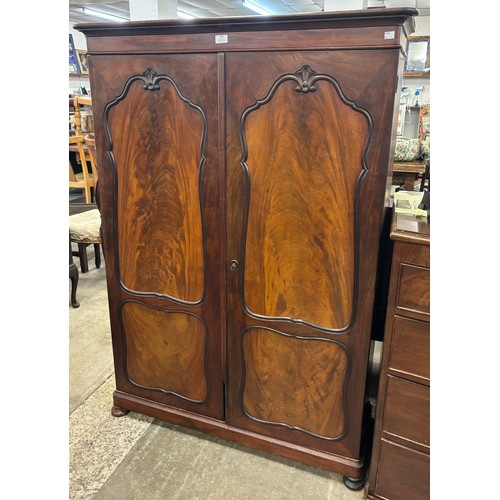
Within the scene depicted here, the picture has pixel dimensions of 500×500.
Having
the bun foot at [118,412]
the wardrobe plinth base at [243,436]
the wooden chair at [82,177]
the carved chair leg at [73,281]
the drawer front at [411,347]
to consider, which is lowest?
the bun foot at [118,412]

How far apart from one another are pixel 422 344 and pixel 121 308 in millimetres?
1169

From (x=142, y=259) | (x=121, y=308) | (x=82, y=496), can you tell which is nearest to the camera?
(x=82, y=496)

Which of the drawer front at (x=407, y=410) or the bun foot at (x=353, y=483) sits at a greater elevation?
the drawer front at (x=407, y=410)

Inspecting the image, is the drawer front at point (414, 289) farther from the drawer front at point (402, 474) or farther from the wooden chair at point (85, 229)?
the wooden chair at point (85, 229)

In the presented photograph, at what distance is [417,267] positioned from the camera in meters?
1.21

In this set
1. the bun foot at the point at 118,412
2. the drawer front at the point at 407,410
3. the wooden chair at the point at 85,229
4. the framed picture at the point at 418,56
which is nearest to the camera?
the drawer front at the point at 407,410

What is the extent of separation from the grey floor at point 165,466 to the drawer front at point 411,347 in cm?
58

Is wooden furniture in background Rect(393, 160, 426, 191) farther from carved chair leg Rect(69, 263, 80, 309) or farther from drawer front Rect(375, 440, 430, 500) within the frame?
carved chair leg Rect(69, 263, 80, 309)

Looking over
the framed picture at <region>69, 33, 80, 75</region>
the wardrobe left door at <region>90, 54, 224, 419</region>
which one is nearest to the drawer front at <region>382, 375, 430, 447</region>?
the wardrobe left door at <region>90, 54, 224, 419</region>

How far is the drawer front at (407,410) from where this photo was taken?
1316 mm

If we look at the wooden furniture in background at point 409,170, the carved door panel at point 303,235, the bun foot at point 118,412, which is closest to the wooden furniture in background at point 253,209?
the carved door panel at point 303,235
